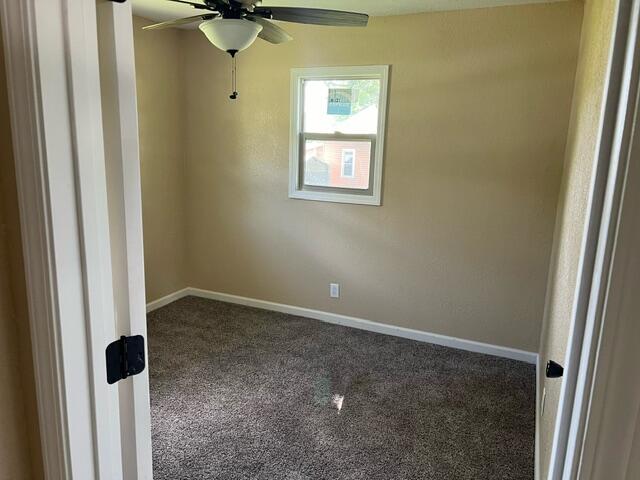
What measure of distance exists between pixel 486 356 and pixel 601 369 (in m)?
2.95

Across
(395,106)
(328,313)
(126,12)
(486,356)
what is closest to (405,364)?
(486,356)

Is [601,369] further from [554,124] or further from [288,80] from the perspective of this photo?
[288,80]

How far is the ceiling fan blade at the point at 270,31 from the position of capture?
6.99 ft

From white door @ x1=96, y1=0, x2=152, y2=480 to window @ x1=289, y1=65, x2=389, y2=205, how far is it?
9.14 ft

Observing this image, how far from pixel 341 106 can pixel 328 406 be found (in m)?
2.32

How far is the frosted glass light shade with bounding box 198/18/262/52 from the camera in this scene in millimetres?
1985

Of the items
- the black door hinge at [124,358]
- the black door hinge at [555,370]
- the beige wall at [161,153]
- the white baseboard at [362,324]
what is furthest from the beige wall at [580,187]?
the beige wall at [161,153]

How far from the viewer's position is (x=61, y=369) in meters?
0.81

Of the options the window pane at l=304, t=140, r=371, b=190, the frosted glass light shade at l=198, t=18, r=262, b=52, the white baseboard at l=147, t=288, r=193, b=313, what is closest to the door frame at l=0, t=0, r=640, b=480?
the frosted glass light shade at l=198, t=18, r=262, b=52

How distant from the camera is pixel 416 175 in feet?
11.3

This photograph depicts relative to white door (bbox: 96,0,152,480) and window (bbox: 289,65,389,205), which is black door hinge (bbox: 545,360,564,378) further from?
window (bbox: 289,65,389,205)

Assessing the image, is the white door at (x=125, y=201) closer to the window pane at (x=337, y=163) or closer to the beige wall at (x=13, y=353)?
the beige wall at (x=13, y=353)

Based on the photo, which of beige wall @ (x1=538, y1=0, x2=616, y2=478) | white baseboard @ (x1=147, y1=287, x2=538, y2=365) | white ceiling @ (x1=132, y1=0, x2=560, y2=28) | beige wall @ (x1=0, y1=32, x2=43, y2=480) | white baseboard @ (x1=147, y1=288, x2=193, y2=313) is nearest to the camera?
beige wall @ (x1=0, y1=32, x2=43, y2=480)

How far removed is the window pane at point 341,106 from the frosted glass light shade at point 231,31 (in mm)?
1596
